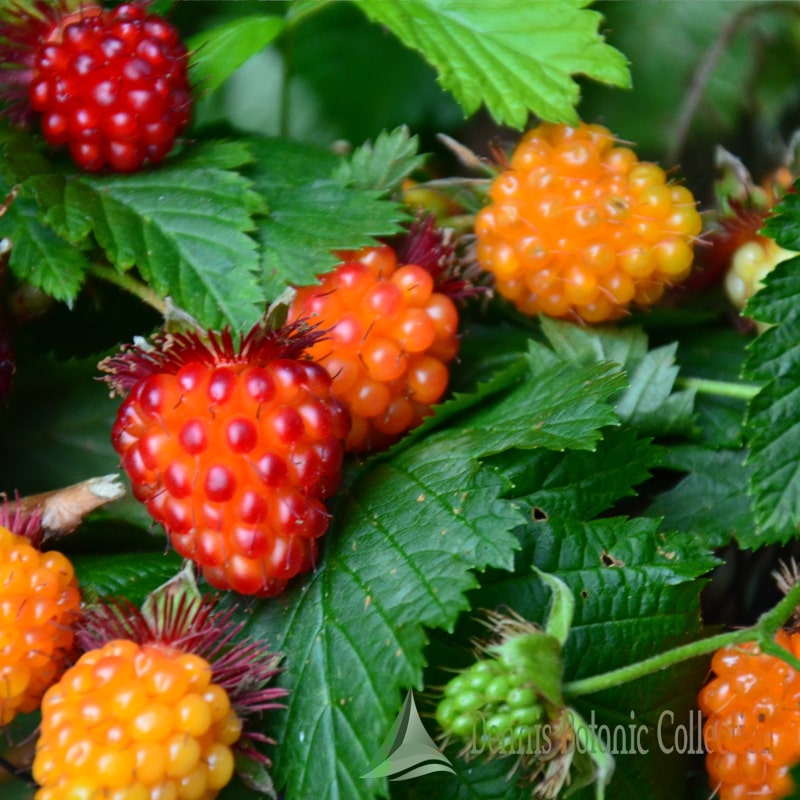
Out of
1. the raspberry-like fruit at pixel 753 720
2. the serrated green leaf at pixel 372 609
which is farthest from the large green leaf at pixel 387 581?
the raspberry-like fruit at pixel 753 720

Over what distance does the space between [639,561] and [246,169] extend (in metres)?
0.52

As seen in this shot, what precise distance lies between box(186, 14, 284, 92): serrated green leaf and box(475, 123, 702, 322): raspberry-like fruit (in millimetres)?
296

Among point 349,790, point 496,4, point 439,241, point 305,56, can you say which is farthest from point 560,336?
point 305,56

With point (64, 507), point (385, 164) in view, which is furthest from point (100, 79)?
point (64, 507)

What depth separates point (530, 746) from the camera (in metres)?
0.69

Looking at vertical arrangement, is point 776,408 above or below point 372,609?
above

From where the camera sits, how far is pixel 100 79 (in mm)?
856

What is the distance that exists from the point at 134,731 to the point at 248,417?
226mm

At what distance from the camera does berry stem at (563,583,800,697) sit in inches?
27.5

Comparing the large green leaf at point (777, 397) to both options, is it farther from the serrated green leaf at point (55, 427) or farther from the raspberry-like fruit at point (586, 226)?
the serrated green leaf at point (55, 427)

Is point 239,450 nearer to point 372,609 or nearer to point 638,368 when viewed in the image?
point 372,609

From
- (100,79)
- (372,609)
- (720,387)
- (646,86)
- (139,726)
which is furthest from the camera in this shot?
(646,86)

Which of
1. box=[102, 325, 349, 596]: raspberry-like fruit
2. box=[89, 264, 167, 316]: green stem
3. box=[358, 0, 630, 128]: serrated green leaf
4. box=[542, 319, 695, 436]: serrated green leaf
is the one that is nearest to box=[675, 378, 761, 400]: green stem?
box=[542, 319, 695, 436]: serrated green leaf

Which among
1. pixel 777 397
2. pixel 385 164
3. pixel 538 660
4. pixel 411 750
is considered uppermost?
pixel 385 164
